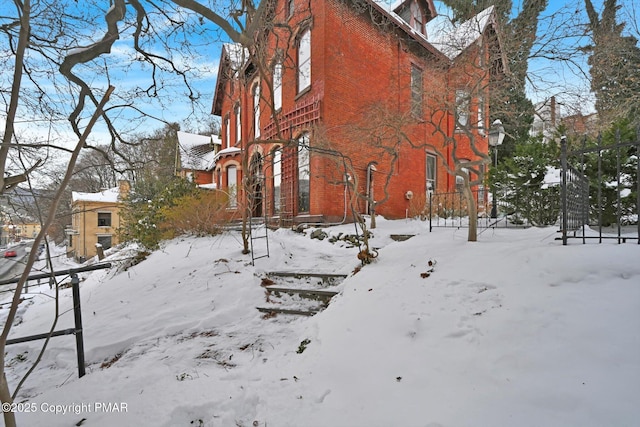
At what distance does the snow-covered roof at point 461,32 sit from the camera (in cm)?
635

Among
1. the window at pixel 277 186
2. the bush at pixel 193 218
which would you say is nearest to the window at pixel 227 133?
the window at pixel 277 186

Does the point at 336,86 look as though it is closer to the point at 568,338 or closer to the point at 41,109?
the point at 41,109

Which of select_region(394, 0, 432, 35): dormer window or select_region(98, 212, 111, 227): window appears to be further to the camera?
select_region(98, 212, 111, 227): window

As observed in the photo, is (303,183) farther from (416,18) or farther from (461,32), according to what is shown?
(416,18)

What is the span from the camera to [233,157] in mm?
17312

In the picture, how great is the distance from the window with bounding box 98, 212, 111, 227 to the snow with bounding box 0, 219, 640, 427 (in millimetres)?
29459

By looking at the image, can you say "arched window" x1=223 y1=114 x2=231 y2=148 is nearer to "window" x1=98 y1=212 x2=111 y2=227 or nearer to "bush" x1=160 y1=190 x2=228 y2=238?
"bush" x1=160 y1=190 x2=228 y2=238

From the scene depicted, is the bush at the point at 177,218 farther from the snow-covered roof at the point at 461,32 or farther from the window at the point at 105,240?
the window at the point at 105,240

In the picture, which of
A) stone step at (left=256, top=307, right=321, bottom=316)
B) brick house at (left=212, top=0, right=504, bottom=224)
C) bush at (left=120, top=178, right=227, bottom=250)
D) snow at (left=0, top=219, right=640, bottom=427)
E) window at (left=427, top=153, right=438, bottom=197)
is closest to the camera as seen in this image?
snow at (left=0, top=219, right=640, bottom=427)

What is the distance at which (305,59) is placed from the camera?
1177 cm

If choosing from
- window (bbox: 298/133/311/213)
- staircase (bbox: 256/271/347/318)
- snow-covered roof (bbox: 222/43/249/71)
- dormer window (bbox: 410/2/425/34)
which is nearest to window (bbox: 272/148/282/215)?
window (bbox: 298/133/311/213)

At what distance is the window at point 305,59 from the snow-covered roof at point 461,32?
208 inches

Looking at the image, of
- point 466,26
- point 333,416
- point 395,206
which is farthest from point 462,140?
point 333,416

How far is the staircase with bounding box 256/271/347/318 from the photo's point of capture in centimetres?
492
